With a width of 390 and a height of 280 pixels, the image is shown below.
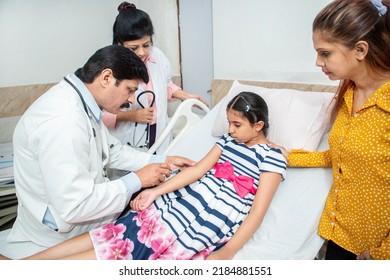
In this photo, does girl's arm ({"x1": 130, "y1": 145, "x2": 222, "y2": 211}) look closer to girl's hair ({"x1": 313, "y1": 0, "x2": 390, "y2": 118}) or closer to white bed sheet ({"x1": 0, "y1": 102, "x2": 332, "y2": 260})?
white bed sheet ({"x1": 0, "y1": 102, "x2": 332, "y2": 260})

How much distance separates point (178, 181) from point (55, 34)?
181 cm

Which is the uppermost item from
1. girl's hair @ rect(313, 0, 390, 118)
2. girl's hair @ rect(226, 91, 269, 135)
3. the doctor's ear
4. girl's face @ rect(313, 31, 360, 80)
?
girl's hair @ rect(313, 0, 390, 118)

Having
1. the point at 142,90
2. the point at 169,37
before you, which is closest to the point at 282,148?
the point at 142,90

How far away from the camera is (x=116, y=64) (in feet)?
4.01

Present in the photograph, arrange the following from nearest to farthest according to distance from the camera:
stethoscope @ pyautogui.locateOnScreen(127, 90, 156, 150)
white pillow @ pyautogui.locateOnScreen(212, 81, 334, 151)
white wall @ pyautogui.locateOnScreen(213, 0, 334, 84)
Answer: white pillow @ pyautogui.locateOnScreen(212, 81, 334, 151) → white wall @ pyautogui.locateOnScreen(213, 0, 334, 84) → stethoscope @ pyautogui.locateOnScreen(127, 90, 156, 150)

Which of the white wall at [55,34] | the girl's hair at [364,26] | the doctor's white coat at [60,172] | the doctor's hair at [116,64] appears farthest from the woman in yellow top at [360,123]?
the white wall at [55,34]

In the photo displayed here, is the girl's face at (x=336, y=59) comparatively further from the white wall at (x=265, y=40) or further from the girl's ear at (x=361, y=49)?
the white wall at (x=265, y=40)

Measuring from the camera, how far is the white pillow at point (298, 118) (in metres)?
1.51

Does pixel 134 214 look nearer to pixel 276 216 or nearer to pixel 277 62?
pixel 276 216

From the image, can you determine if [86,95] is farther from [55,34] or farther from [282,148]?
[55,34]

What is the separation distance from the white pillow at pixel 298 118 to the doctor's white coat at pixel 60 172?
31.9 inches

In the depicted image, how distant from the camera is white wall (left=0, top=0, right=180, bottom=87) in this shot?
7.80ft

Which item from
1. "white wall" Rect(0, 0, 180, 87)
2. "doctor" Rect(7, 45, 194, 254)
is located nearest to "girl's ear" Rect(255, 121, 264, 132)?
"doctor" Rect(7, 45, 194, 254)

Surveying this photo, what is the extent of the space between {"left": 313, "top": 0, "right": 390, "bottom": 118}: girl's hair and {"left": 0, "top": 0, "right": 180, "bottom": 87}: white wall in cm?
181
